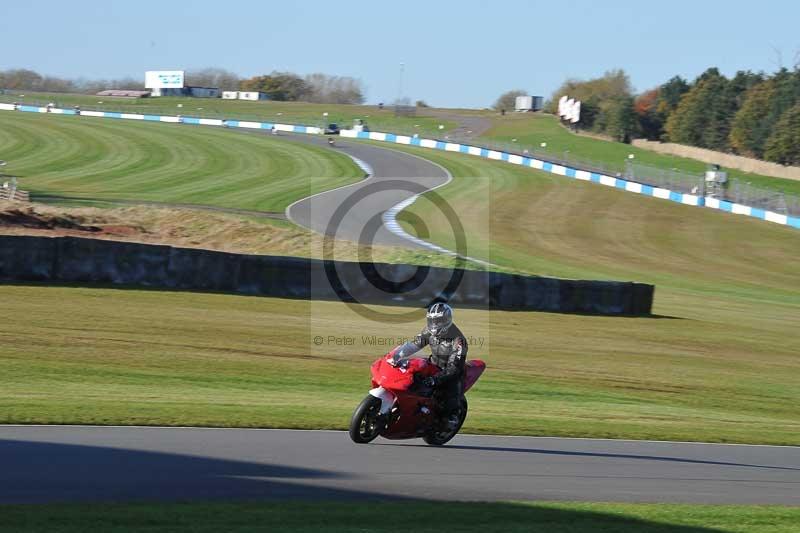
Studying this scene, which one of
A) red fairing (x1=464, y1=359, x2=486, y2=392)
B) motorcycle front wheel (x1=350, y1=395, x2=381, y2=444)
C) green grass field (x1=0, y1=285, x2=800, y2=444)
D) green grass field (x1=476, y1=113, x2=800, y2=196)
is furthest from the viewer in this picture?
green grass field (x1=476, y1=113, x2=800, y2=196)

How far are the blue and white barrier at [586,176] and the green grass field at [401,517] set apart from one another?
4848 centimetres

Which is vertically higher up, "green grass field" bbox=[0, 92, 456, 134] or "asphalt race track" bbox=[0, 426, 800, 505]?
"green grass field" bbox=[0, 92, 456, 134]

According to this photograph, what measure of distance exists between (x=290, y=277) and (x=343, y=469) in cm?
1446

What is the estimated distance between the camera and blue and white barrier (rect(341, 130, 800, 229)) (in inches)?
2245

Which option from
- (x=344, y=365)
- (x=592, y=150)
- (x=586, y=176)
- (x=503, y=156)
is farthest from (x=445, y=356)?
(x=592, y=150)

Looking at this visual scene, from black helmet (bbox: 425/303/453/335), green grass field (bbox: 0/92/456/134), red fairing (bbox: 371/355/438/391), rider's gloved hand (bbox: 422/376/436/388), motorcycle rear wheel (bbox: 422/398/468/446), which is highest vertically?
green grass field (bbox: 0/92/456/134)

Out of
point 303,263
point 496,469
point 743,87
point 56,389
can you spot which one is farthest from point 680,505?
point 743,87

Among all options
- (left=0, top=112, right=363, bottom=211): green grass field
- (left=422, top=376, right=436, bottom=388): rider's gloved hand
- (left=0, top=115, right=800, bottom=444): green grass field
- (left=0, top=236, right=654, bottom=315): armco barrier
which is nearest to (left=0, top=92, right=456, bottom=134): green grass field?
(left=0, top=112, right=363, bottom=211): green grass field

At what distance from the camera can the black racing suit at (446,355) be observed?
38.0 ft

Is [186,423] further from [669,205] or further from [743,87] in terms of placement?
[743,87]

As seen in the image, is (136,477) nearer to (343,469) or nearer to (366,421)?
(343,469)

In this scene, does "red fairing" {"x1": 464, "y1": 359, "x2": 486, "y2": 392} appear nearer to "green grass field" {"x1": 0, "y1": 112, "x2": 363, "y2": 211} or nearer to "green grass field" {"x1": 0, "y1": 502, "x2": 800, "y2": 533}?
"green grass field" {"x1": 0, "y1": 502, "x2": 800, "y2": 533}

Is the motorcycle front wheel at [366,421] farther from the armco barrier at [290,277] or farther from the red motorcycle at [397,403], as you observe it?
the armco barrier at [290,277]

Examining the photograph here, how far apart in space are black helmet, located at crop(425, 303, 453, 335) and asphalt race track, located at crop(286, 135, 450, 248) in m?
27.7
